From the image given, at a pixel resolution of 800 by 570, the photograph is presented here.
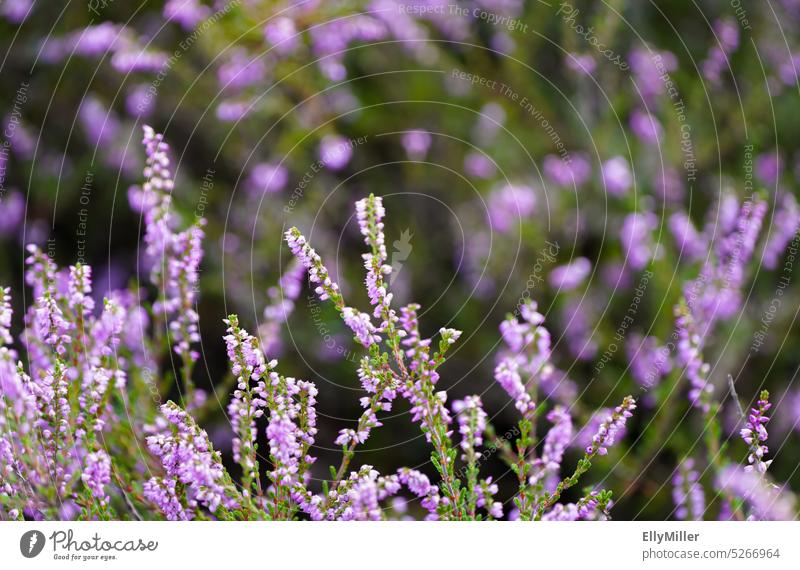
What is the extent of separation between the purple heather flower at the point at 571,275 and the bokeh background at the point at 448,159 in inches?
0.9

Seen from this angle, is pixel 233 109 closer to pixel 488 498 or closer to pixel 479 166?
pixel 479 166

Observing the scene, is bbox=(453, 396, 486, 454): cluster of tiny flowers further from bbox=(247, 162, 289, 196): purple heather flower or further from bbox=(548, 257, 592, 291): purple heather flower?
bbox=(247, 162, 289, 196): purple heather flower

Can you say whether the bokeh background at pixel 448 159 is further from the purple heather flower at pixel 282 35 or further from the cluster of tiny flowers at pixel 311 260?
the cluster of tiny flowers at pixel 311 260

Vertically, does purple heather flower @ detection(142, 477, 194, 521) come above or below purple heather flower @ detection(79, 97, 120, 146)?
below

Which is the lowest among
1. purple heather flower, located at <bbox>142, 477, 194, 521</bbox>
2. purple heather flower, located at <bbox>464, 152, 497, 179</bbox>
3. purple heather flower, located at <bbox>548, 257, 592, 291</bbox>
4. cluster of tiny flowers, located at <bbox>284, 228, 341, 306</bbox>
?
purple heather flower, located at <bbox>142, 477, 194, 521</bbox>

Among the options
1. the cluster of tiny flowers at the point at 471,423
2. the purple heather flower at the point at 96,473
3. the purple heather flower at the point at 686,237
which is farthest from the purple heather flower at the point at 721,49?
the purple heather flower at the point at 96,473

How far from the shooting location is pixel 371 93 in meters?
2.22

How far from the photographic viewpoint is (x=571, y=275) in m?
1.90

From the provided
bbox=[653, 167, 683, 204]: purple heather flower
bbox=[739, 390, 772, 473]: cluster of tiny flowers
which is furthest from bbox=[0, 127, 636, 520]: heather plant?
bbox=[653, 167, 683, 204]: purple heather flower

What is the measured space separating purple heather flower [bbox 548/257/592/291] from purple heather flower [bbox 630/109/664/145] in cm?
37

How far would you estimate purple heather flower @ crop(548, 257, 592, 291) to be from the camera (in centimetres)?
190

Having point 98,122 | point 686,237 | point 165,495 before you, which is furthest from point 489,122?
point 165,495
